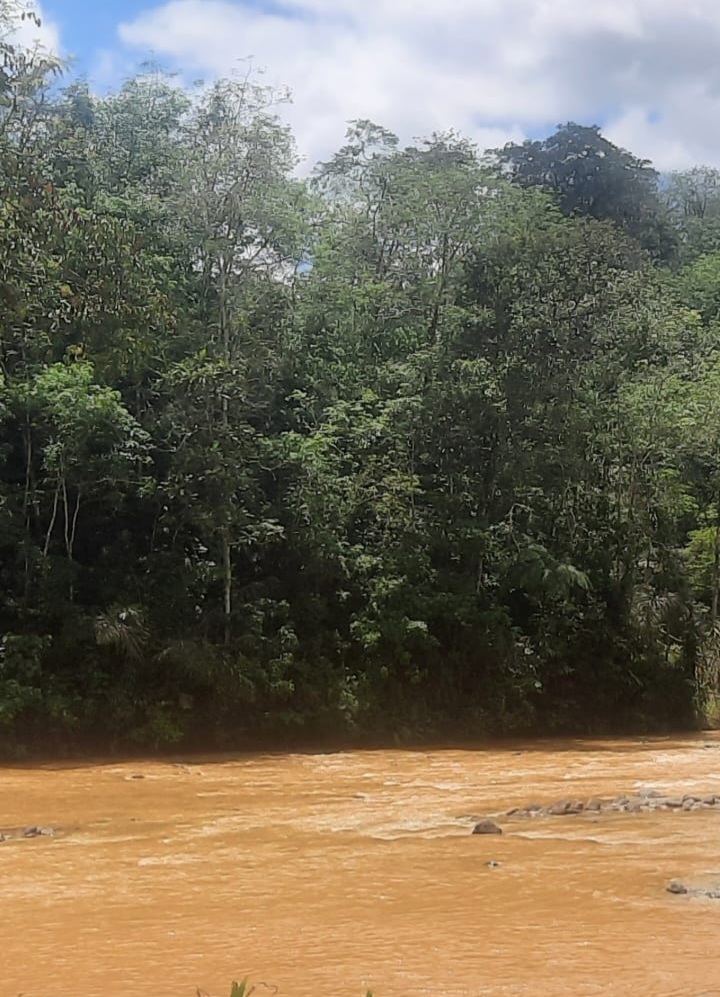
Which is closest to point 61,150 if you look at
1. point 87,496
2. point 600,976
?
point 87,496

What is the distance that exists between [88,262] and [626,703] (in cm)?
1521

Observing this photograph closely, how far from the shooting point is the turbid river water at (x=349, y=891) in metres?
5.83

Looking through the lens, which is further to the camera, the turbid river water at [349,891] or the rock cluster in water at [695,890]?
the rock cluster in water at [695,890]

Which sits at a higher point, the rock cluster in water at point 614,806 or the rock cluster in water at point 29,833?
the rock cluster in water at point 614,806

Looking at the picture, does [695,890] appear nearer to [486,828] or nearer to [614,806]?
[486,828]

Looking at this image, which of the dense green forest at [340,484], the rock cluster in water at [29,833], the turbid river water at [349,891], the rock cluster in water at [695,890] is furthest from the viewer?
the dense green forest at [340,484]

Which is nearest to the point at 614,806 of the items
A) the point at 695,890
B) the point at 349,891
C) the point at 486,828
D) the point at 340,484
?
the point at 486,828

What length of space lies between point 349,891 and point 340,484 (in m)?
11.7

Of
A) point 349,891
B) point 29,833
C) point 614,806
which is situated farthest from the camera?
point 614,806

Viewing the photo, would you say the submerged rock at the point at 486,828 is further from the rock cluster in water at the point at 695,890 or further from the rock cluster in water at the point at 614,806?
the rock cluster in water at the point at 695,890

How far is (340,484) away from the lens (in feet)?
62.7

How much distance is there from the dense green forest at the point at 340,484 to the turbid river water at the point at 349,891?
3.67 meters

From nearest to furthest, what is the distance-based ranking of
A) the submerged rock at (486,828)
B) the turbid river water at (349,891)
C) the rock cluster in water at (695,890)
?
the turbid river water at (349,891), the rock cluster in water at (695,890), the submerged rock at (486,828)

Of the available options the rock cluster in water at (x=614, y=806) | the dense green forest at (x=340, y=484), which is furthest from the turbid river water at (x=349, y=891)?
the dense green forest at (x=340, y=484)
